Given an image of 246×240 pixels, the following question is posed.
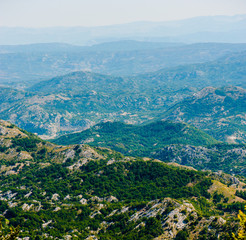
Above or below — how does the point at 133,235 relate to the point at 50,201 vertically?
above

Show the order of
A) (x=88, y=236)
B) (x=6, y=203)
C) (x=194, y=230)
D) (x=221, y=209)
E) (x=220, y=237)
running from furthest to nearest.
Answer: (x=6, y=203)
(x=221, y=209)
(x=88, y=236)
(x=194, y=230)
(x=220, y=237)

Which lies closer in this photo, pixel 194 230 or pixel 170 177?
pixel 194 230

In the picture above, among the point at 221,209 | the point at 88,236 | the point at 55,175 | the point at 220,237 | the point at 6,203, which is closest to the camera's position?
the point at 220,237

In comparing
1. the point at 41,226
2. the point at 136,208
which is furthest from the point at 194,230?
the point at 41,226

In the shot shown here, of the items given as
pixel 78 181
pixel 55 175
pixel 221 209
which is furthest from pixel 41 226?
pixel 221 209

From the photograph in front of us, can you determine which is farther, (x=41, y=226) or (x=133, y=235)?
(x=41, y=226)

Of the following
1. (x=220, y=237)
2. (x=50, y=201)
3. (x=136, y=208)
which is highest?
(x=220, y=237)

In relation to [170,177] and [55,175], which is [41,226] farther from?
[170,177]

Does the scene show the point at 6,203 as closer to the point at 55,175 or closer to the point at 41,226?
the point at 41,226

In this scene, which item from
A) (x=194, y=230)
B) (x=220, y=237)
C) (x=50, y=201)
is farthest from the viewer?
(x=50, y=201)
